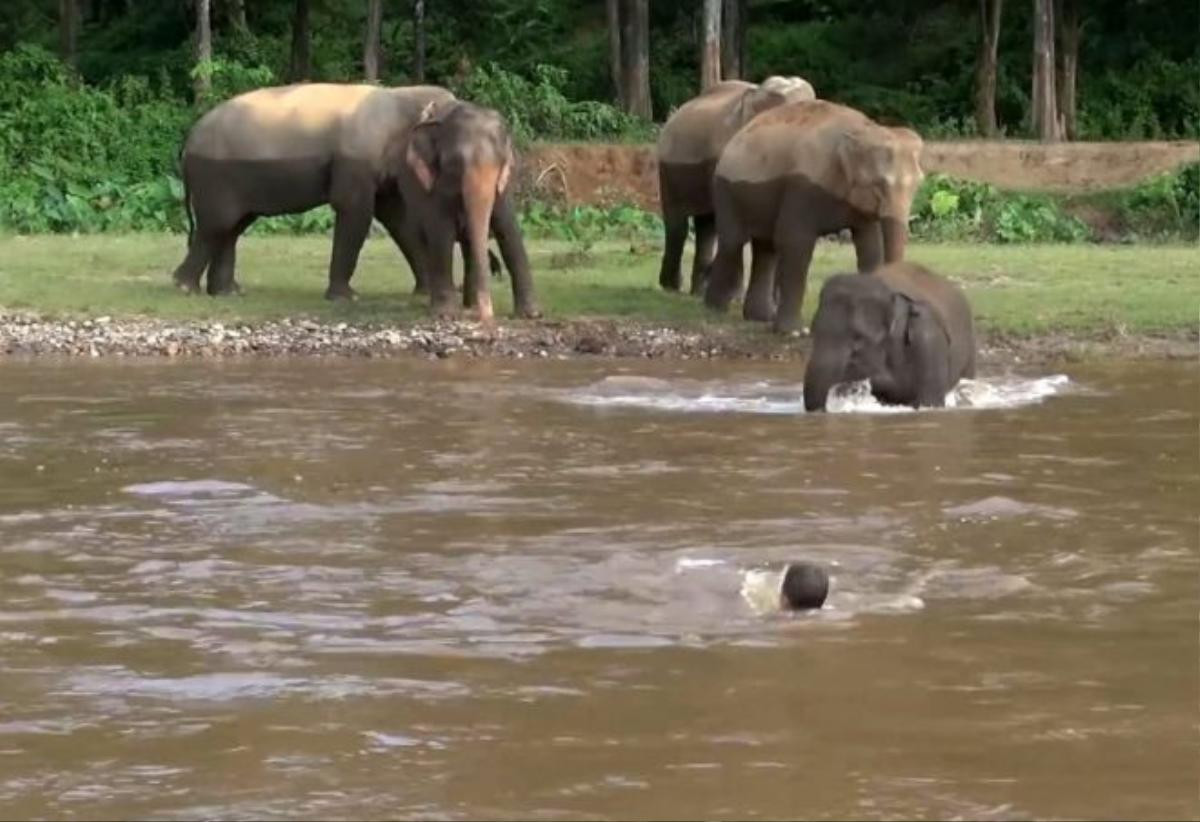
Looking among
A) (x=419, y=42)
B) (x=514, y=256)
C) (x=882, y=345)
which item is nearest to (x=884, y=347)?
(x=882, y=345)

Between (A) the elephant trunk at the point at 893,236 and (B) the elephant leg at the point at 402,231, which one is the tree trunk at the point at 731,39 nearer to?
(B) the elephant leg at the point at 402,231

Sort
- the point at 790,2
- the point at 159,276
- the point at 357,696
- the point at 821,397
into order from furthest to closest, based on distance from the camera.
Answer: the point at 790,2
the point at 159,276
the point at 821,397
the point at 357,696

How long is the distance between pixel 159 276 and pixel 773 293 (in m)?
6.07

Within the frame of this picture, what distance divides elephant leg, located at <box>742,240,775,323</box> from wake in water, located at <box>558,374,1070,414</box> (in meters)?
3.16

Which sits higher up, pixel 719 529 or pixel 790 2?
pixel 790 2

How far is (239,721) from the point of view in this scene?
6.60 metres

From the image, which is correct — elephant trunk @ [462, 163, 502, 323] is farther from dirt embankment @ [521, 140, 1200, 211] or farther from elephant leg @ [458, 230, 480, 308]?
dirt embankment @ [521, 140, 1200, 211]

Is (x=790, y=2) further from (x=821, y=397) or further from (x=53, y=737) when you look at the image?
(x=53, y=737)


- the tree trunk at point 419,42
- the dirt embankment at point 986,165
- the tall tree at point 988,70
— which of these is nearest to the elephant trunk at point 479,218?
the dirt embankment at point 986,165

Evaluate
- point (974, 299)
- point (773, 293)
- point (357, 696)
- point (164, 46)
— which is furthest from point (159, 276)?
point (164, 46)

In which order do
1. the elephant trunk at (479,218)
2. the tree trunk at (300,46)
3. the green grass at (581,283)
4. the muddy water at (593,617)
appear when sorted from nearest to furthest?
1. the muddy water at (593,617)
2. the elephant trunk at (479,218)
3. the green grass at (581,283)
4. the tree trunk at (300,46)

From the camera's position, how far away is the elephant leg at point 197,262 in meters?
21.2

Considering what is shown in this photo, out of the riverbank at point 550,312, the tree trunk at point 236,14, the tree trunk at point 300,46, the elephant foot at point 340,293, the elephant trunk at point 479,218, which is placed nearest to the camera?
the riverbank at point 550,312

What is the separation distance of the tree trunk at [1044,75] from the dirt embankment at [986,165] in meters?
1.43
